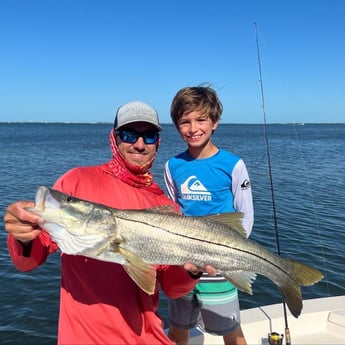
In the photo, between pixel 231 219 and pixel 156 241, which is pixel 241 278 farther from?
pixel 156 241

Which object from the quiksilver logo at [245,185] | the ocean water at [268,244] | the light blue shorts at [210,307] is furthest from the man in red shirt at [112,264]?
the ocean water at [268,244]

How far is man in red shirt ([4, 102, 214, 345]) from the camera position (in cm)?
268

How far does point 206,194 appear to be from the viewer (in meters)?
4.30

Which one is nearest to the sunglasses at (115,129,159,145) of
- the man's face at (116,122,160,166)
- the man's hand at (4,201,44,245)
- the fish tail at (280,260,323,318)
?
the man's face at (116,122,160,166)

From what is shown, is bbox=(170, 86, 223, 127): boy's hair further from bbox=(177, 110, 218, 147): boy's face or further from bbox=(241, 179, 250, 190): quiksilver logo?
bbox=(241, 179, 250, 190): quiksilver logo

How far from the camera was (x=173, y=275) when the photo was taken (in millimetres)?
3195

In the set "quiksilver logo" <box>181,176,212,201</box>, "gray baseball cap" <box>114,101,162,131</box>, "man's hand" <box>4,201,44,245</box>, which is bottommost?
"quiksilver logo" <box>181,176,212,201</box>

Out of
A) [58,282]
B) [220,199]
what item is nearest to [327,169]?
[58,282]

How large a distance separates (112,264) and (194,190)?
1.71m

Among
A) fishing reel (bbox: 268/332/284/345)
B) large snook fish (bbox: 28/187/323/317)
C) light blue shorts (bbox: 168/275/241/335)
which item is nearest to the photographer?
large snook fish (bbox: 28/187/323/317)

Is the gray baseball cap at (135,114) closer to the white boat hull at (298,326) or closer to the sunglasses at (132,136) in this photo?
the sunglasses at (132,136)

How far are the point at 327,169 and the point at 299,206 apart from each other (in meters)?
12.0

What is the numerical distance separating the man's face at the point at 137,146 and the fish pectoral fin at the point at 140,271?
79 cm

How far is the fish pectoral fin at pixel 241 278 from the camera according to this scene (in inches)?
134
